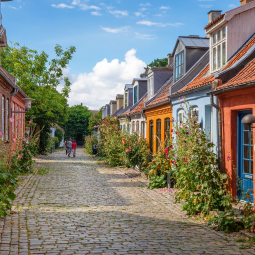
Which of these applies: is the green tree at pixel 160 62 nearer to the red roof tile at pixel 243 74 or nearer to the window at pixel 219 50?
the window at pixel 219 50

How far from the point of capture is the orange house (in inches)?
570

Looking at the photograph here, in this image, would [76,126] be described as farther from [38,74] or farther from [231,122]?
[231,122]

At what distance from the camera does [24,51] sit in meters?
24.8

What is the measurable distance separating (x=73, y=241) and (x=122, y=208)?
3053 millimetres

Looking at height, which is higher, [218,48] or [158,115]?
[218,48]

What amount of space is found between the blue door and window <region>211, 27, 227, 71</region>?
2781 mm

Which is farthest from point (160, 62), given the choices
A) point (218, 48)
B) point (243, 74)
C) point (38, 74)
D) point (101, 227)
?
point (101, 227)

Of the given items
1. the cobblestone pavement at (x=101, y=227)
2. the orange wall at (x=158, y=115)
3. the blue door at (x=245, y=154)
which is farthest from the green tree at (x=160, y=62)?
the blue door at (x=245, y=154)

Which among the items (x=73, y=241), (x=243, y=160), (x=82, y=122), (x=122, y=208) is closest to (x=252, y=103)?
(x=243, y=160)

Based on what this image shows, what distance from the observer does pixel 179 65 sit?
567 inches

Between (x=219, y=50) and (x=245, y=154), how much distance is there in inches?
162

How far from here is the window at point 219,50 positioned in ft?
34.8

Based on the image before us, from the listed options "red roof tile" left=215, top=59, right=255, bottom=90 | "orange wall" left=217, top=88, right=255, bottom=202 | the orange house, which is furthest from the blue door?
the orange house

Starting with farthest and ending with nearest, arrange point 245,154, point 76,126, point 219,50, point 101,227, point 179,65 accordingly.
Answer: point 76,126
point 179,65
point 219,50
point 245,154
point 101,227
